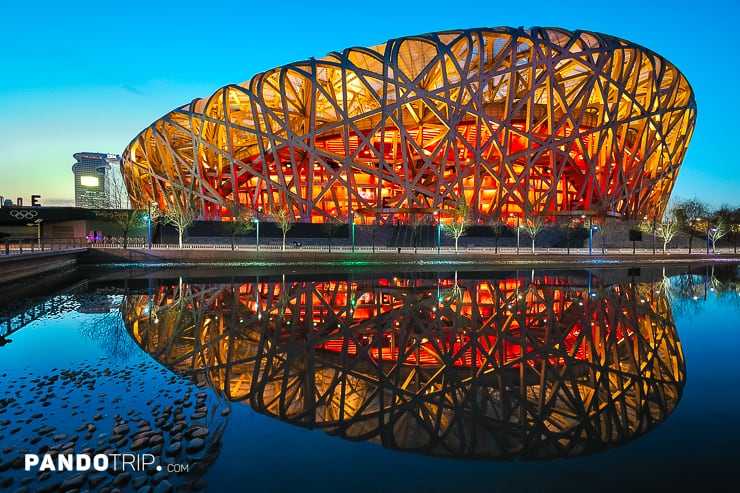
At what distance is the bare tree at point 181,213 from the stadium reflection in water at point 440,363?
68.7 ft

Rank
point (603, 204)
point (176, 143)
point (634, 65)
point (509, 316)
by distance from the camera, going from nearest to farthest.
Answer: point (509, 316) → point (634, 65) → point (603, 204) → point (176, 143)

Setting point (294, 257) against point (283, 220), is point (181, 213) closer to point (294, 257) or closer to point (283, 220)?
point (283, 220)

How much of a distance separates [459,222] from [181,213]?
80.2ft

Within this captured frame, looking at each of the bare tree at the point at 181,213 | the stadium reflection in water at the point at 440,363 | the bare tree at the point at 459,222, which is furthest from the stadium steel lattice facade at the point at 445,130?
the stadium reflection in water at the point at 440,363

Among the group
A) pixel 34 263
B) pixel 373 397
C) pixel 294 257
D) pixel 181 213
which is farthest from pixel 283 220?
pixel 373 397

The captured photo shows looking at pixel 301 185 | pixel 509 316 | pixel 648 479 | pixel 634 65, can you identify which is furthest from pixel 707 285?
pixel 301 185

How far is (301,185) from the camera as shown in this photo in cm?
4972

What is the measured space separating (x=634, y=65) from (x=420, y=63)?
21.9 m

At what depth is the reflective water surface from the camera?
4898 mm

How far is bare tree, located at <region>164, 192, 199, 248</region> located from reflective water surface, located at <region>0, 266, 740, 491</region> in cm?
2257

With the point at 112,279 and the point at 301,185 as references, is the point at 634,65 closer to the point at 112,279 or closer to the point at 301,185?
the point at 301,185

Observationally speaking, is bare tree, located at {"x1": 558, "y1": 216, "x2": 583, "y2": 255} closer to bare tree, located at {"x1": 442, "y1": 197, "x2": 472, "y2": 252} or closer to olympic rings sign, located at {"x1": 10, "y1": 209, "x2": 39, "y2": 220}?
bare tree, located at {"x1": 442, "y1": 197, "x2": 472, "y2": 252}

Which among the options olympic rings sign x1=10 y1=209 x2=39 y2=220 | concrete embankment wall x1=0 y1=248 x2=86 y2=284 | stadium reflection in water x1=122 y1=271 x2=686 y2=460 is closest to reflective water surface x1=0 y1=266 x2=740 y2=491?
stadium reflection in water x1=122 y1=271 x2=686 y2=460

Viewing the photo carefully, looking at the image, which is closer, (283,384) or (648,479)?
(648,479)
